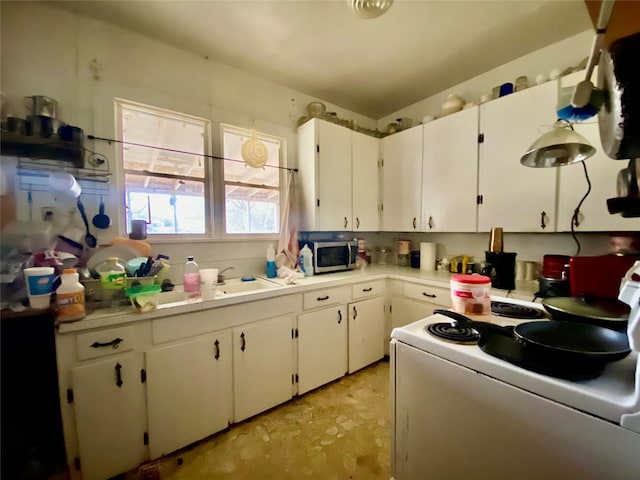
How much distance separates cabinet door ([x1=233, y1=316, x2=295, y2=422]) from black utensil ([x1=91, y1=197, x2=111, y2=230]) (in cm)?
111

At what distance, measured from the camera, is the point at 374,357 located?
2502 mm

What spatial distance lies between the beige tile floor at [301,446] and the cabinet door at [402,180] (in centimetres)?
Answer: 169

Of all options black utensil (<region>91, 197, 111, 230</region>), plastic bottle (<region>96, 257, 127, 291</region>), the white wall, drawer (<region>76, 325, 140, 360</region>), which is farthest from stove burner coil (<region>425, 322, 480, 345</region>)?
black utensil (<region>91, 197, 111, 230</region>)

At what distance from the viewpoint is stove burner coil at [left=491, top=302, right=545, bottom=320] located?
1145mm

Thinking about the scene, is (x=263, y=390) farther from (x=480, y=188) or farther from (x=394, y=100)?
(x=394, y=100)

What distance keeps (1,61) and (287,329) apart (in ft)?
7.72

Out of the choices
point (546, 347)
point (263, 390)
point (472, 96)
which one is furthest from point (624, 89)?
point (472, 96)

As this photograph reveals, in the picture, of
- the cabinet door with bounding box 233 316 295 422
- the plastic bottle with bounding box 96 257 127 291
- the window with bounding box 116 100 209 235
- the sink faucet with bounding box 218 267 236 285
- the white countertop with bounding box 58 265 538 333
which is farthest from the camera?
the sink faucet with bounding box 218 267 236 285

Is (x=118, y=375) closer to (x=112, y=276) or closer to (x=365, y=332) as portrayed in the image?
(x=112, y=276)

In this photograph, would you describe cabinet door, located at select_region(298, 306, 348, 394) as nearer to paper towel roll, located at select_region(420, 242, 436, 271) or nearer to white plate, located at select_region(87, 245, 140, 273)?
paper towel roll, located at select_region(420, 242, 436, 271)

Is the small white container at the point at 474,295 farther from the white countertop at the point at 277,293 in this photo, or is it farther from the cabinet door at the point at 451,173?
the cabinet door at the point at 451,173

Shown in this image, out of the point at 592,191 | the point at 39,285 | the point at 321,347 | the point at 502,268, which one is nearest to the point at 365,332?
the point at 321,347

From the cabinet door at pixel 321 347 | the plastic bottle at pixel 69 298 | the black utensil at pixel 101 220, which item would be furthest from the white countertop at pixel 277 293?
the black utensil at pixel 101 220

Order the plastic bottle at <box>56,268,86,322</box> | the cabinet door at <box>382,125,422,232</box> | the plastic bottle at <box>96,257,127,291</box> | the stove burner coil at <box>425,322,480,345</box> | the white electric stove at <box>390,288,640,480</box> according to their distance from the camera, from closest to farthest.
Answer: the white electric stove at <box>390,288,640,480</box> < the stove burner coil at <box>425,322,480,345</box> < the plastic bottle at <box>56,268,86,322</box> < the plastic bottle at <box>96,257,127,291</box> < the cabinet door at <box>382,125,422,232</box>
